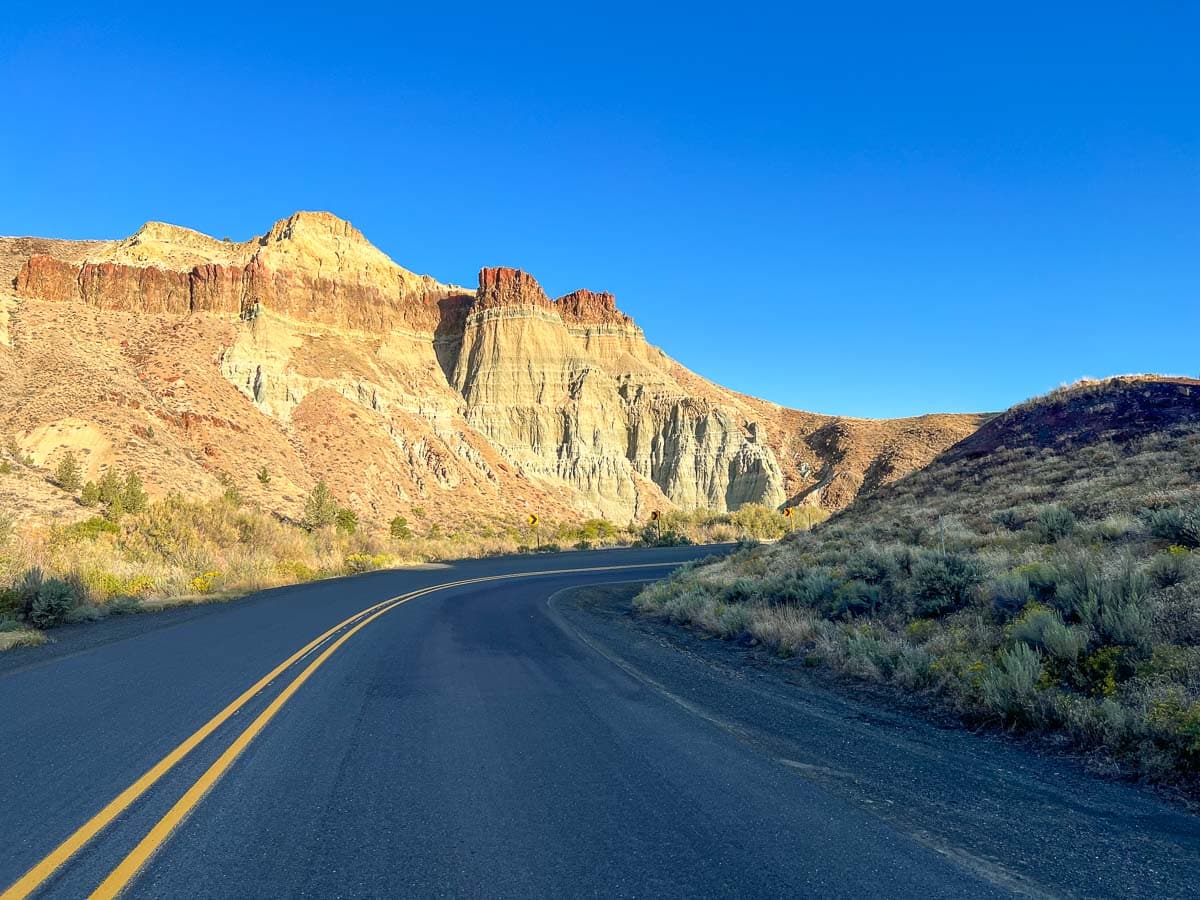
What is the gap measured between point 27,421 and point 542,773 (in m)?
46.5

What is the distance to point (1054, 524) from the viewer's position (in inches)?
511

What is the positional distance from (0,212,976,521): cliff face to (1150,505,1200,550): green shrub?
4217 centimetres

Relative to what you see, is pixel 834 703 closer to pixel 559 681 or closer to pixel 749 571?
pixel 559 681

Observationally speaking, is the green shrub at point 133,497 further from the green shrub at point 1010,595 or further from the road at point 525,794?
the green shrub at point 1010,595

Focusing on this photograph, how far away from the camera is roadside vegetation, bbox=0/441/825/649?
12891 millimetres

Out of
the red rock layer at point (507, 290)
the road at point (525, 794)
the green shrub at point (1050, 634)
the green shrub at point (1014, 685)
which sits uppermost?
the red rock layer at point (507, 290)

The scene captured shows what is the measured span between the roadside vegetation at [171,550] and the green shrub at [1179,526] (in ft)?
56.3

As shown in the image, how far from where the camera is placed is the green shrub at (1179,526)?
31.8 feet

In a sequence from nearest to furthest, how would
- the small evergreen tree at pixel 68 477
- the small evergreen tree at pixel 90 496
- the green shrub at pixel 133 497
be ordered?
the green shrub at pixel 133 497 < the small evergreen tree at pixel 90 496 < the small evergreen tree at pixel 68 477

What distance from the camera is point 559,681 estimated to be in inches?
315

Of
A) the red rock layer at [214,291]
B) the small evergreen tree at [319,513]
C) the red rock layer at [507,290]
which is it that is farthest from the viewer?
the red rock layer at [507,290]

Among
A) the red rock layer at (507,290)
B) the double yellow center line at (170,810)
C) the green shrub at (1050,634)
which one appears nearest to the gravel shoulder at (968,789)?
the green shrub at (1050,634)

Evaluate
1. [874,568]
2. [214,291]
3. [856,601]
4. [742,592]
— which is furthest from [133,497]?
[214,291]

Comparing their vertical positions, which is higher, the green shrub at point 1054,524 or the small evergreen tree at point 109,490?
the small evergreen tree at point 109,490
